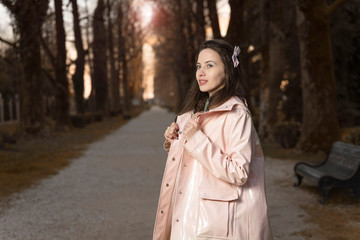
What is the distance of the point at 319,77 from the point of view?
39.3 ft

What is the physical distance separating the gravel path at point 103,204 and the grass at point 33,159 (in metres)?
0.40

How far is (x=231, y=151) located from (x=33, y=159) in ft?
36.5

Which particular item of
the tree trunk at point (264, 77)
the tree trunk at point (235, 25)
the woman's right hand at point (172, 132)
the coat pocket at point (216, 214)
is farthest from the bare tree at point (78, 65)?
the coat pocket at point (216, 214)

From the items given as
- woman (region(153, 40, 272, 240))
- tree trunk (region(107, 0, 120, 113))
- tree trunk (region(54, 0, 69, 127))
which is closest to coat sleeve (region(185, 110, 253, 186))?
woman (region(153, 40, 272, 240))

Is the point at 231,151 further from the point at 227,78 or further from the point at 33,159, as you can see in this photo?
the point at 33,159

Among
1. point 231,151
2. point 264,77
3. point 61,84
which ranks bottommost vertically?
point 231,151

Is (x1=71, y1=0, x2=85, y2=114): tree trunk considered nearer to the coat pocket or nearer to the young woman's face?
the young woman's face

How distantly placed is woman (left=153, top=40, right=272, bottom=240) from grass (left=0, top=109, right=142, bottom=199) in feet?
19.9

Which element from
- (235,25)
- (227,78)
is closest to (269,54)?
(235,25)

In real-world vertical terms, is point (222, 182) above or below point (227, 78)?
below

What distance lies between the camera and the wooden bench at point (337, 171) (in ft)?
22.6

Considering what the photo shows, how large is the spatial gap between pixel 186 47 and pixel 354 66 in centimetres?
1404

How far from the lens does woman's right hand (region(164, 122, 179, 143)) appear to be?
270cm

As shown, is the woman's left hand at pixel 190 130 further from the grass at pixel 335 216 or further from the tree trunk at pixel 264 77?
the tree trunk at pixel 264 77
